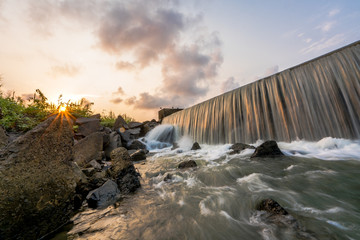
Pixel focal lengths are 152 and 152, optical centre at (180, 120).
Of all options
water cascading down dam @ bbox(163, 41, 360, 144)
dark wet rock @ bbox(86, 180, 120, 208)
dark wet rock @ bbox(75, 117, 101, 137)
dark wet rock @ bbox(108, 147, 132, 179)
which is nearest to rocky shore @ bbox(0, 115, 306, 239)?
dark wet rock @ bbox(86, 180, 120, 208)

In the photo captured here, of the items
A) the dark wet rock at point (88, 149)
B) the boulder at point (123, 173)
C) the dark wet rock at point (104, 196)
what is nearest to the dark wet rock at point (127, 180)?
the boulder at point (123, 173)

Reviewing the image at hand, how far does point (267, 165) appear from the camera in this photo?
147 inches

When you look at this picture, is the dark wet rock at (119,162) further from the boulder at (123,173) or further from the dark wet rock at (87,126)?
the dark wet rock at (87,126)

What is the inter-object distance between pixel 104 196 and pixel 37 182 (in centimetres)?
97

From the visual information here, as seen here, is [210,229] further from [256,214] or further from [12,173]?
[12,173]

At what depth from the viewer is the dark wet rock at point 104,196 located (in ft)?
7.79

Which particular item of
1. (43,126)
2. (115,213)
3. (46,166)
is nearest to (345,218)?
(115,213)

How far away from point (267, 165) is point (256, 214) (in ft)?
7.40

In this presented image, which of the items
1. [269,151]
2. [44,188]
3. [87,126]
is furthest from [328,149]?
[87,126]

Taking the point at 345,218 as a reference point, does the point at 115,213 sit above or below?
above

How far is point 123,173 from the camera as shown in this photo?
9.99 ft

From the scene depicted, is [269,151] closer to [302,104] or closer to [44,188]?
[302,104]

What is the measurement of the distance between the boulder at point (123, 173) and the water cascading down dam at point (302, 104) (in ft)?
18.7

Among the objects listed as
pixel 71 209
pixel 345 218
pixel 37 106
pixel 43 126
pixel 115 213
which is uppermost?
pixel 37 106
